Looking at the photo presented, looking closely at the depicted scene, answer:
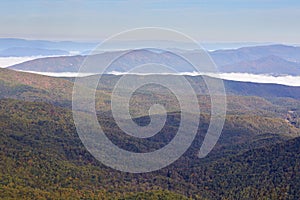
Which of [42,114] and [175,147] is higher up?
[42,114]

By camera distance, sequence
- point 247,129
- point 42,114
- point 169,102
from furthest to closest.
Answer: point 169,102 < point 247,129 < point 42,114

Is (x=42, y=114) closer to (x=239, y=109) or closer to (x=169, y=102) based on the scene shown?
(x=169, y=102)

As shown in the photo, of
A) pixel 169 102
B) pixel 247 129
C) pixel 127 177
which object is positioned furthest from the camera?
pixel 169 102

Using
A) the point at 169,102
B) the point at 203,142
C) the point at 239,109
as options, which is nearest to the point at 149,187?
the point at 203,142

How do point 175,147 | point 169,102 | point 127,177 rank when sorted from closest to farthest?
point 127,177, point 175,147, point 169,102

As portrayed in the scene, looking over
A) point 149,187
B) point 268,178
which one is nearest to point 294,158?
point 268,178

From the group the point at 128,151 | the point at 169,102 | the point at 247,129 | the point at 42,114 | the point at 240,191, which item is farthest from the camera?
the point at 169,102

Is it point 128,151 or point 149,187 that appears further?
point 128,151

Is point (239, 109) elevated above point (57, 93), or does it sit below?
below

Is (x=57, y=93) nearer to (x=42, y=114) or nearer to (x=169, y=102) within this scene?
(x=169, y=102)
